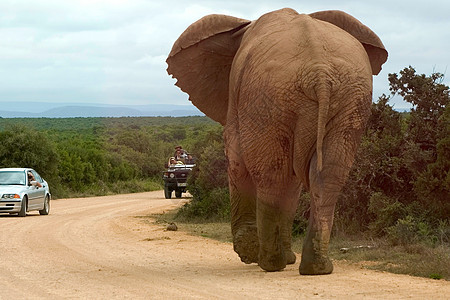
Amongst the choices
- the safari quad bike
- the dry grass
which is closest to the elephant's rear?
the dry grass

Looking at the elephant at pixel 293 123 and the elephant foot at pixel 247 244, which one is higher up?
the elephant at pixel 293 123

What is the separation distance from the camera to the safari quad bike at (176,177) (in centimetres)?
3634

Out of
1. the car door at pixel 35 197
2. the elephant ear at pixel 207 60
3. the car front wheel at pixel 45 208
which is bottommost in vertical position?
the car front wheel at pixel 45 208

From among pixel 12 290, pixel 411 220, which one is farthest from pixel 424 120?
pixel 12 290

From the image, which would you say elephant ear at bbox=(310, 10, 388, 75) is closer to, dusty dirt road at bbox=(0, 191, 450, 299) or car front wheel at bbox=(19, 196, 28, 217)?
dusty dirt road at bbox=(0, 191, 450, 299)

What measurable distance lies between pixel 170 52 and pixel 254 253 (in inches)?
121

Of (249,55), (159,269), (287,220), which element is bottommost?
(159,269)

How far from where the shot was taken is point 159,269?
11523 mm

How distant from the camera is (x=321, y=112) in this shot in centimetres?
891

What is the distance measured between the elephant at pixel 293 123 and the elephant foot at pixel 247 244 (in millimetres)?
12

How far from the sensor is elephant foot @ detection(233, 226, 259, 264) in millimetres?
10570

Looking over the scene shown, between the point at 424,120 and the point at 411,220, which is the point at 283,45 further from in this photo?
the point at 424,120

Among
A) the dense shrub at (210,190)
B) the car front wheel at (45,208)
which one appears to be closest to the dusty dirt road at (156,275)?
the dense shrub at (210,190)

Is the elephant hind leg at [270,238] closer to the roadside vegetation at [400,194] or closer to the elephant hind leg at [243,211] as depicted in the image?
the elephant hind leg at [243,211]
